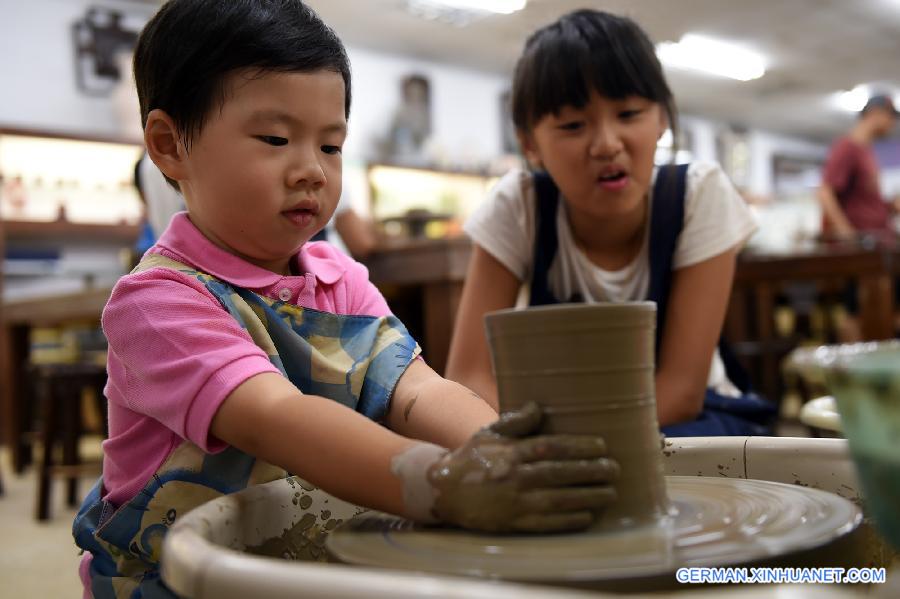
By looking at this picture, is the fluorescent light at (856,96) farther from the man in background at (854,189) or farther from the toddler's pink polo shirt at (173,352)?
the toddler's pink polo shirt at (173,352)

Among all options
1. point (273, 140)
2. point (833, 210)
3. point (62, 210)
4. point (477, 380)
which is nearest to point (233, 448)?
point (273, 140)

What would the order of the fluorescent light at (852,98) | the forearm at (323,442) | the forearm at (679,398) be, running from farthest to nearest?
the fluorescent light at (852,98) < the forearm at (679,398) < the forearm at (323,442)

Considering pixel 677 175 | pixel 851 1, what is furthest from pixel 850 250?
pixel 851 1

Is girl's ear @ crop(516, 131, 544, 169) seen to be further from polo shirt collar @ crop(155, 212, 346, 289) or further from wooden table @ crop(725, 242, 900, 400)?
wooden table @ crop(725, 242, 900, 400)

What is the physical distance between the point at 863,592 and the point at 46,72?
655cm

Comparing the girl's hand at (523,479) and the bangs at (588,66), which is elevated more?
the bangs at (588,66)

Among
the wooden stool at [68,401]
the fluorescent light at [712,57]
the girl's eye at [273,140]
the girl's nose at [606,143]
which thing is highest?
the fluorescent light at [712,57]

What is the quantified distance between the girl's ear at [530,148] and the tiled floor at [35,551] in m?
1.28

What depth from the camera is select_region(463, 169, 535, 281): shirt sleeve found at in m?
1.65

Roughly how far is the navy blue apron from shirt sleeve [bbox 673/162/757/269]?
0.02 metres

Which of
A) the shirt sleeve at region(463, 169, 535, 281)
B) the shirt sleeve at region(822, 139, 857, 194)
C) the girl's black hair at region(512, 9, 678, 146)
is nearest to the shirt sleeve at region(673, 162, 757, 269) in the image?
the girl's black hair at region(512, 9, 678, 146)

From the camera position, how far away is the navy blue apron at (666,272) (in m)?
→ 1.49

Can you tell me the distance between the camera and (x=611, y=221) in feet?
5.33

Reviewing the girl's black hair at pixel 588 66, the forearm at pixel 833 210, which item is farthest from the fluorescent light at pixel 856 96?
the girl's black hair at pixel 588 66
